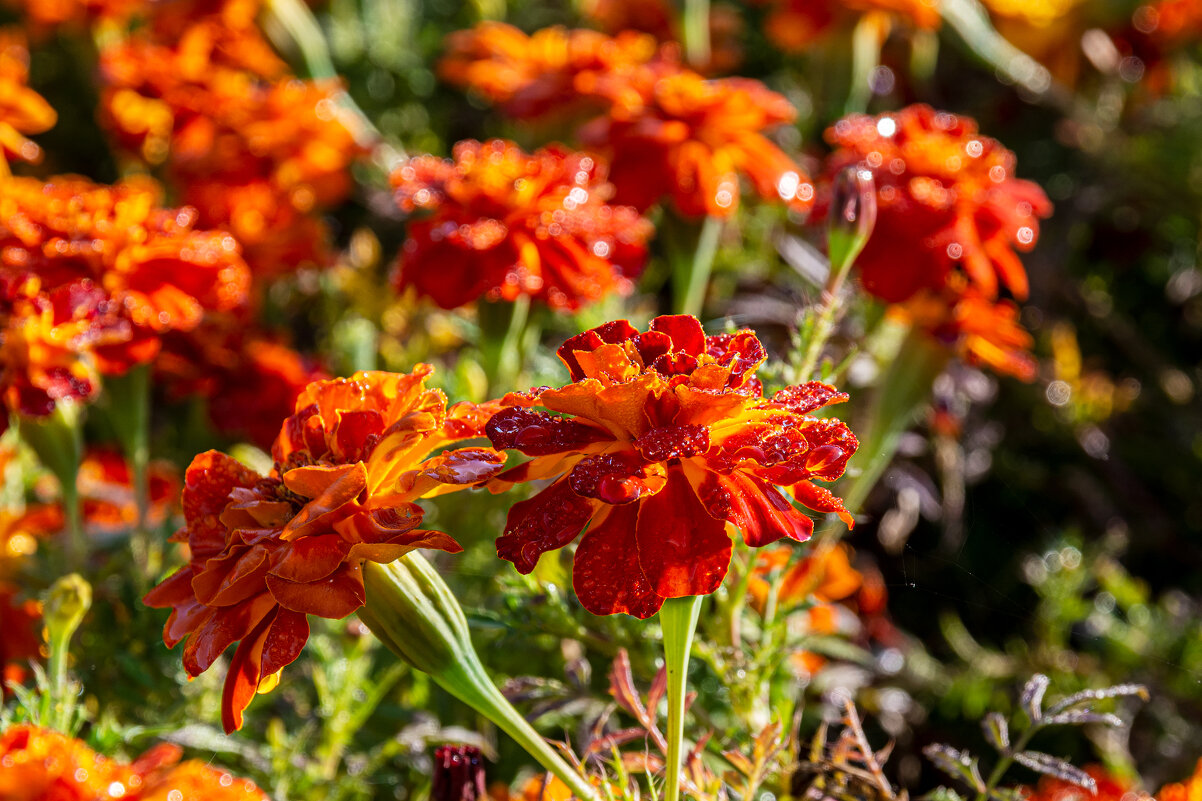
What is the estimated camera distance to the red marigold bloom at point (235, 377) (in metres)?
1.12

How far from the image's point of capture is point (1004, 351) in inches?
38.3

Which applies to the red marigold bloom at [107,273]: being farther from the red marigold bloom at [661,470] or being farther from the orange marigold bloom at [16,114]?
the red marigold bloom at [661,470]

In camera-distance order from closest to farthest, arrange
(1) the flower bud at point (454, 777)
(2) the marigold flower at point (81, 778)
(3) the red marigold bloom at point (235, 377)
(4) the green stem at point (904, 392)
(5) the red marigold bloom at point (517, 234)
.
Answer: (2) the marigold flower at point (81, 778)
(1) the flower bud at point (454, 777)
(5) the red marigold bloom at point (517, 234)
(4) the green stem at point (904, 392)
(3) the red marigold bloom at point (235, 377)

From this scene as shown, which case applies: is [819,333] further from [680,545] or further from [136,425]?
[136,425]

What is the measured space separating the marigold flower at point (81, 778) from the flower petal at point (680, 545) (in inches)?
9.0

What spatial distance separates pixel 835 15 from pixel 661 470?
42.8 inches

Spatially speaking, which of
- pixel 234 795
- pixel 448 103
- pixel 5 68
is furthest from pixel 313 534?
pixel 448 103

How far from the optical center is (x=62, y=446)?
0.87 m

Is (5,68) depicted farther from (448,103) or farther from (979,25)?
(979,25)

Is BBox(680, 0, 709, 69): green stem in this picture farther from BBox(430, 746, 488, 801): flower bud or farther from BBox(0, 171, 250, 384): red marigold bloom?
BBox(430, 746, 488, 801): flower bud

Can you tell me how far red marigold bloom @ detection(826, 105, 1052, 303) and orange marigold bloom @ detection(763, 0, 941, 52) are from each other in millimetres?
480

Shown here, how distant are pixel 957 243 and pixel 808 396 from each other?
1.29ft

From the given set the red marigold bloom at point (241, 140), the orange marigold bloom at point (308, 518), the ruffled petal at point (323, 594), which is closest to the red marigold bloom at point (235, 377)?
the red marigold bloom at point (241, 140)

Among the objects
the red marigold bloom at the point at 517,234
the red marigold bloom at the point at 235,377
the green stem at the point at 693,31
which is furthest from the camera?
the green stem at the point at 693,31
